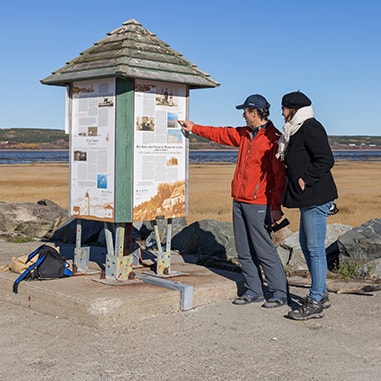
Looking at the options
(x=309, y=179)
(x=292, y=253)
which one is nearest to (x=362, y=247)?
(x=292, y=253)

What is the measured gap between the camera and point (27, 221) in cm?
1203

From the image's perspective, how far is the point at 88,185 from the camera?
7.38 meters

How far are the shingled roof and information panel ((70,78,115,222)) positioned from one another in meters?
0.15

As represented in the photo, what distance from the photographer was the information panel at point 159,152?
712 cm

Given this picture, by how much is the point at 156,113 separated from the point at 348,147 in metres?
194

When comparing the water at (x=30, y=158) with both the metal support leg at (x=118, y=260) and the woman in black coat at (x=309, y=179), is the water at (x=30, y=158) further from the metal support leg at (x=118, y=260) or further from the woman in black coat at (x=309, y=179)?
the woman in black coat at (x=309, y=179)

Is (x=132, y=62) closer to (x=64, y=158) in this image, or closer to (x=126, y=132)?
(x=126, y=132)

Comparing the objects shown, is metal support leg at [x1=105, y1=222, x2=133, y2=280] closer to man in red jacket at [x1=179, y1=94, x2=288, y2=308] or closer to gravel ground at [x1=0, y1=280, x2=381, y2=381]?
gravel ground at [x1=0, y1=280, x2=381, y2=381]

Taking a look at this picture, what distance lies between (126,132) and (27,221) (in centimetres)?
559

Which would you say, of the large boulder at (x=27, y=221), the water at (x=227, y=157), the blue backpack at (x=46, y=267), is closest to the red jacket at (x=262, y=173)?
the blue backpack at (x=46, y=267)

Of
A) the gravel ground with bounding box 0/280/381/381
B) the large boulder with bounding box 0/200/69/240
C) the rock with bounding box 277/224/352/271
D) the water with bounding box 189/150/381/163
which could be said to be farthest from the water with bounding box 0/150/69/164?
the gravel ground with bounding box 0/280/381/381

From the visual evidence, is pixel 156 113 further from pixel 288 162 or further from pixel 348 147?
pixel 348 147

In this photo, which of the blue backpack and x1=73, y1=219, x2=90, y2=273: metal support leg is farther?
x1=73, y1=219, x2=90, y2=273: metal support leg

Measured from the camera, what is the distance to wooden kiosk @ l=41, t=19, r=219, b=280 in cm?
702
